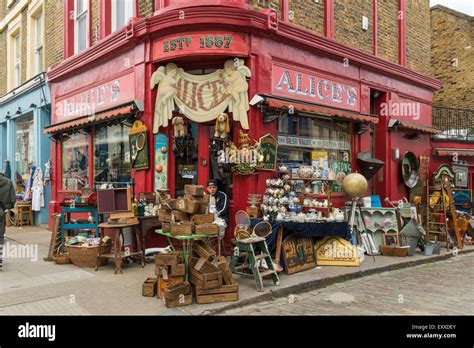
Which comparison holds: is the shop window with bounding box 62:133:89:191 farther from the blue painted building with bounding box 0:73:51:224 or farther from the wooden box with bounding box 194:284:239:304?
the wooden box with bounding box 194:284:239:304

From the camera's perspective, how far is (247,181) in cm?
818

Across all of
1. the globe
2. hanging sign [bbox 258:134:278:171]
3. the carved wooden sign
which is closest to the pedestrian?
hanging sign [bbox 258:134:278:171]

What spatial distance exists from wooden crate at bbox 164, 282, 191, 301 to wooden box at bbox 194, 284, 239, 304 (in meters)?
0.15

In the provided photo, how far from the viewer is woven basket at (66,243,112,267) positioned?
25.3ft

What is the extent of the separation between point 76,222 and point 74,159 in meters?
4.44

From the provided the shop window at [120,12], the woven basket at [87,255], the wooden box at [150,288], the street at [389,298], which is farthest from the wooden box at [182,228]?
the shop window at [120,12]

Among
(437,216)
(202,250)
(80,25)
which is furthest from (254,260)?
(80,25)

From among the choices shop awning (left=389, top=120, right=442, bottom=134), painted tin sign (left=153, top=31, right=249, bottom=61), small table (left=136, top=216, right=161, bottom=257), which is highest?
painted tin sign (left=153, top=31, right=249, bottom=61)

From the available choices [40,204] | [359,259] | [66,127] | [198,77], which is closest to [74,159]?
[66,127]

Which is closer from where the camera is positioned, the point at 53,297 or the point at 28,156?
the point at 53,297

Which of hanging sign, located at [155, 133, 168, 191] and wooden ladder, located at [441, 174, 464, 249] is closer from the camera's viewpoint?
hanging sign, located at [155, 133, 168, 191]

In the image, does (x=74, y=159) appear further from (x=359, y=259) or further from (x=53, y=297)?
(x=359, y=259)

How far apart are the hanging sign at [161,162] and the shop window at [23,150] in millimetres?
8395
